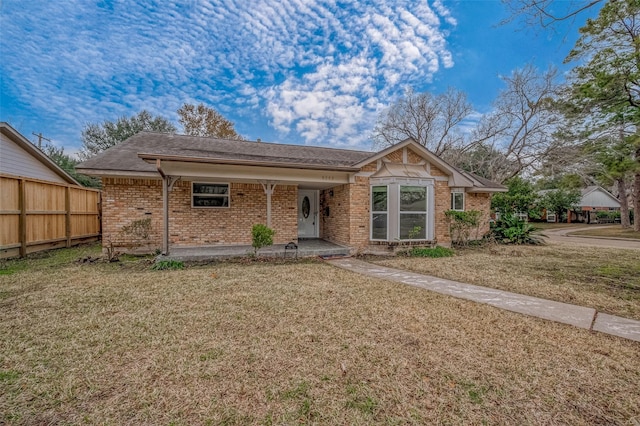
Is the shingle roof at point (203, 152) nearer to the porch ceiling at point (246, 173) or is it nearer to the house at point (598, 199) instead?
the porch ceiling at point (246, 173)

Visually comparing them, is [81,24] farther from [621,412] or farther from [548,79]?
[548,79]

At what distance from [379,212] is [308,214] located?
388 centimetres

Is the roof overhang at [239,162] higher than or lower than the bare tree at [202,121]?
lower

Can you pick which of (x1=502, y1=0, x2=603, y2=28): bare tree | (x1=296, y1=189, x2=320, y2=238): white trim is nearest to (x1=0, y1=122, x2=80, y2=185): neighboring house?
(x1=296, y1=189, x2=320, y2=238): white trim

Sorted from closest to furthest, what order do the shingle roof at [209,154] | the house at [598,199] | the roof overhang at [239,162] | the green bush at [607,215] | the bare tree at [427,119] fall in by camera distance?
the roof overhang at [239,162] < the shingle roof at [209,154] < the bare tree at [427,119] < the green bush at [607,215] < the house at [598,199]

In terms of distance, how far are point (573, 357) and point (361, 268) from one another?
4.80m

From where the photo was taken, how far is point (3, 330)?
346cm

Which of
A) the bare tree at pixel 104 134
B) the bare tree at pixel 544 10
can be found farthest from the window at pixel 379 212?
the bare tree at pixel 104 134

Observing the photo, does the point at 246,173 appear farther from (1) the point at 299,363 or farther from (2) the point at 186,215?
(1) the point at 299,363

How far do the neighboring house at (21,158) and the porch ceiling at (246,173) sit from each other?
251 inches

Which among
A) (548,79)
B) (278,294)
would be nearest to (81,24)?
(278,294)

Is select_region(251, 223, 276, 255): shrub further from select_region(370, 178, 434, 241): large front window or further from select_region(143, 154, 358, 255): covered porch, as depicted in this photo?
select_region(370, 178, 434, 241): large front window

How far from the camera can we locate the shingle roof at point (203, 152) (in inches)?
340

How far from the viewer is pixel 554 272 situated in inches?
277
